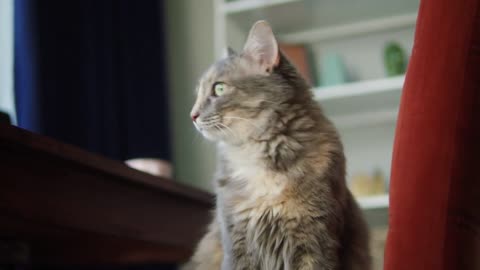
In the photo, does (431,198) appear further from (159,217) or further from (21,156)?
(159,217)

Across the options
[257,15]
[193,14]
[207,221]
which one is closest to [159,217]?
[207,221]

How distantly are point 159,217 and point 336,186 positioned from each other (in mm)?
636

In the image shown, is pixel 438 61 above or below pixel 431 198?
above

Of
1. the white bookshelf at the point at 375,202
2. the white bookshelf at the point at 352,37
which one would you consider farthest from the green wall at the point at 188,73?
the white bookshelf at the point at 375,202

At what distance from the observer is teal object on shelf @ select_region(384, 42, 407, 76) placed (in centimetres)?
207

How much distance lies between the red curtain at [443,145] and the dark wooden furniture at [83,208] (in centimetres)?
69

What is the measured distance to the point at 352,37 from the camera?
7.53 feet

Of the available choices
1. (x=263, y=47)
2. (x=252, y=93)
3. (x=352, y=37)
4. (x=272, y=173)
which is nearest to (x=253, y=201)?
(x=272, y=173)

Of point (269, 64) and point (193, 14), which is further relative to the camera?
point (193, 14)

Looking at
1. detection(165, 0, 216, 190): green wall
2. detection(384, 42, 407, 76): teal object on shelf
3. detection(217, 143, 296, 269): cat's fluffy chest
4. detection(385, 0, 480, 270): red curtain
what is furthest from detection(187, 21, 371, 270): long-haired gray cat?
detection(165, 0, 216, 190): green wall

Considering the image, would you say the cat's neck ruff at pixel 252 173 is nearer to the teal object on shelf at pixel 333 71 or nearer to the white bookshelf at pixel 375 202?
the white bookshelf at pixel 375 202

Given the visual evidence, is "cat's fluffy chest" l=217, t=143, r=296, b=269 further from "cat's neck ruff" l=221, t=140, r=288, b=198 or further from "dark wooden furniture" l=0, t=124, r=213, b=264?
"dark wooden furniture" l=0, t=124, r=213, b=264

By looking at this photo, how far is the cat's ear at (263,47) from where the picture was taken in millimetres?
1210

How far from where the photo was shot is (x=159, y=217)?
5.15ft
